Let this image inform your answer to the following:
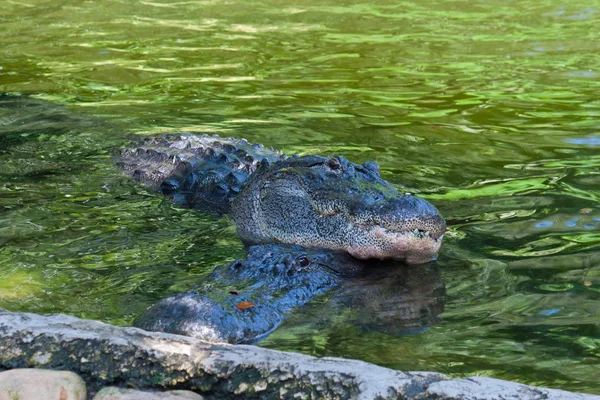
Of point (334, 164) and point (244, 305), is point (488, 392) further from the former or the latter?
point (334, 164)

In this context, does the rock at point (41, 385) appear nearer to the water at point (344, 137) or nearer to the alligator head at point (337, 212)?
the water at point (344, 137)

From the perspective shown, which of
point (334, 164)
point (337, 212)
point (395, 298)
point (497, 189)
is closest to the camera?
point (395, 298)

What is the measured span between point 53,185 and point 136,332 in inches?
135

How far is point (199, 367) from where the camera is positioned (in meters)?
2.88

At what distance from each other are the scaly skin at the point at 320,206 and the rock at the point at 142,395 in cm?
196

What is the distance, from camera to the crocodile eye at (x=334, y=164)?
16.3 ft

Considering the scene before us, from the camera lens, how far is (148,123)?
324 inches

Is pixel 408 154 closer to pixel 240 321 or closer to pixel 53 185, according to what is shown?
pixel 53 185

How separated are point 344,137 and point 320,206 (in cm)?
264

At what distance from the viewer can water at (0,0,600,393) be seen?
156 inches

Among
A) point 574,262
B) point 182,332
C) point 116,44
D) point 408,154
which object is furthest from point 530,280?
point 116,44

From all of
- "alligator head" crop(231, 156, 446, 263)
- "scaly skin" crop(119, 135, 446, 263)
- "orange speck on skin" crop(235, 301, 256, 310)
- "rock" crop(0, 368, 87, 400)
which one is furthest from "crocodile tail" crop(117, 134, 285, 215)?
"rock" crop(0, 368, 87, 400)

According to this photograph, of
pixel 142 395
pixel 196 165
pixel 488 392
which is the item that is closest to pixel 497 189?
pixel 196 165

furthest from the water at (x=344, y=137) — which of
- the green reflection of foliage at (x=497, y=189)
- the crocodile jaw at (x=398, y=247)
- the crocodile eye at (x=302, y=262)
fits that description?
the crocodile eye at (x=302, y=262)
